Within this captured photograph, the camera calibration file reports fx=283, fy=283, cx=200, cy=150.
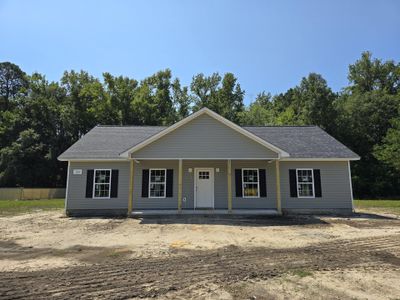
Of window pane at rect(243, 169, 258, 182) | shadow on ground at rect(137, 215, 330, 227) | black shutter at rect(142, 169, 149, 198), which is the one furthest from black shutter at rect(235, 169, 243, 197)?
black shutter at rect(142, 169, 149, 198)

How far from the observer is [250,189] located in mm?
14078

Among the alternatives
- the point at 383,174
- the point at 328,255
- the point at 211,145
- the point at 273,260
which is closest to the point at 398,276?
the point at 328,255

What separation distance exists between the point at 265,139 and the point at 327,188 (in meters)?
4.15

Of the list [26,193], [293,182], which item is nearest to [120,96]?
[26,193]

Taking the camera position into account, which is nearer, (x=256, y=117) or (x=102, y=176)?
(x=102, y=176)

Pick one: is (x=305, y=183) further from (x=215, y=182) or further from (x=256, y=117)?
(x=256, y=117)

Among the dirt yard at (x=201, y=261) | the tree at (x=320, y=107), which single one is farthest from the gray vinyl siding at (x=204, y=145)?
the tree at (x=320, y=107)

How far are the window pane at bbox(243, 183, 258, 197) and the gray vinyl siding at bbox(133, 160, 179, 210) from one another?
136 inches

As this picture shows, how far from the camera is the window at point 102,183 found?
13.7 meters

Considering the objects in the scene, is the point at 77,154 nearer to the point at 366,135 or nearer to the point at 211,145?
the point at 211,145

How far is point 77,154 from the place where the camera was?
1385cm

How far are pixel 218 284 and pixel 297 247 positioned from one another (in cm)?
330

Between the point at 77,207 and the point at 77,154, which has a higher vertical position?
the point at 77,154

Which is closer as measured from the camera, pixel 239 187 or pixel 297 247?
pixel 297 247
